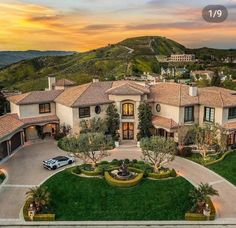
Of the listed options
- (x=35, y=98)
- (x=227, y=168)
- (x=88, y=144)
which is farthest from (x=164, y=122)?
(x=35, y=98)

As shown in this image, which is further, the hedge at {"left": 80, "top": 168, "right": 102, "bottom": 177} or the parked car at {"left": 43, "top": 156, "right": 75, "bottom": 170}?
the parked car at {"left": 43, "top": 156, "right": 75, "bottom": 170}

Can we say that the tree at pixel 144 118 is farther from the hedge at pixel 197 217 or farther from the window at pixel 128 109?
the hedge at pixel 197 217

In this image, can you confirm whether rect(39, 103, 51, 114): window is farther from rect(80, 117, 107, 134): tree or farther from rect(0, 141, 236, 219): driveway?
rect(80, 117, 107, 134): tree

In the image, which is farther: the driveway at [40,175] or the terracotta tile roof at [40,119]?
the terracotta tile roof at [40,119]

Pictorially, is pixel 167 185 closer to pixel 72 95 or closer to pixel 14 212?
pixel 14 212

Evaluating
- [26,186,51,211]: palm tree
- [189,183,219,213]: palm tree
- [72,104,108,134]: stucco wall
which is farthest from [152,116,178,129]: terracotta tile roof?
[26,186,51,211]: palm tree

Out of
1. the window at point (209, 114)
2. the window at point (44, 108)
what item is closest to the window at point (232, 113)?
the window at point (209, 114)

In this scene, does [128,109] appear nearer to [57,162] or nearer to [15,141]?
[57,162]

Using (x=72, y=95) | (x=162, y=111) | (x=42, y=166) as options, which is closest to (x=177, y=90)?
(x=162, y=111)
